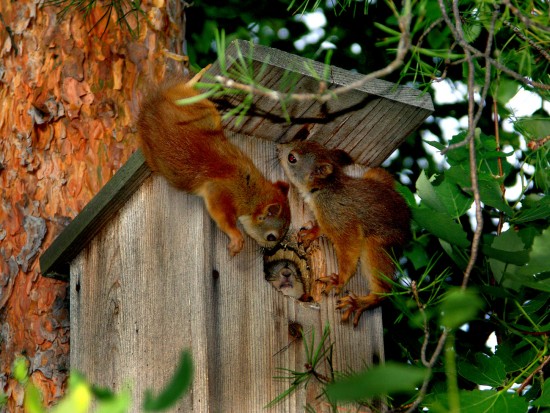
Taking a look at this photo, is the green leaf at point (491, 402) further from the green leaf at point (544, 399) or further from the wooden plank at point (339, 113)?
the wooden plank at point (339, 113)

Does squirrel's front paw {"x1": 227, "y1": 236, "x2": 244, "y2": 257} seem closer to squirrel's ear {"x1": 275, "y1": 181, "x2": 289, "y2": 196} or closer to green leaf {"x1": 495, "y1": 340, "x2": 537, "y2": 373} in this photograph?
squirrel's ear {"x1": 275, "y1": 181, "x2": 289, "y2": 196}

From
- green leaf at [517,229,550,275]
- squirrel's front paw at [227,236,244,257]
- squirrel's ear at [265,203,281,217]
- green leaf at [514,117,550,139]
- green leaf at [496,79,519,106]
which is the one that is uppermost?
green leaf at [496,79,519,106]

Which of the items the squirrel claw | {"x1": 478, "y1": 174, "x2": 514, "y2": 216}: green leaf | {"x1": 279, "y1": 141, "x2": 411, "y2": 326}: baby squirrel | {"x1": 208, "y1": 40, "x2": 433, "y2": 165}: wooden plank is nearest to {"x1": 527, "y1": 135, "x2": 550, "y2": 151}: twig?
{"x1": 478, "y1": 174, "x2": 514, "y2": 216}: green leaf

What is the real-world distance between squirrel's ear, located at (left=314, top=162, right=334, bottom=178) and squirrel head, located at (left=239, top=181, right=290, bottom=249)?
14 centimetres

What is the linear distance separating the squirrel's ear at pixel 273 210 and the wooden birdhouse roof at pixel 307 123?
260 mm

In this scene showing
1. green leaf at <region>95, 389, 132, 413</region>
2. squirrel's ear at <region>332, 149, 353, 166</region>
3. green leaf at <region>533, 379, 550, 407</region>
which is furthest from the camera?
squirrel's ear at <region>332, 149, 353, 166</region>

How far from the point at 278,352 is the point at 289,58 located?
982mm

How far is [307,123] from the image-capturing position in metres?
3.31

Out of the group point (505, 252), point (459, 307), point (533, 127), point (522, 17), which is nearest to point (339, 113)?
point (533, 127)

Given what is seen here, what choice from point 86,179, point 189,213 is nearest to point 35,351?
point 86,179

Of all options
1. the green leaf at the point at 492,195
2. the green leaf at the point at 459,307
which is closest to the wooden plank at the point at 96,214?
the green leaf at the point at 492,195

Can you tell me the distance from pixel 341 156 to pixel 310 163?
0.15 metres

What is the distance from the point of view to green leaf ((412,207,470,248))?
269 cm

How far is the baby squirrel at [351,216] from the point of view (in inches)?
128
